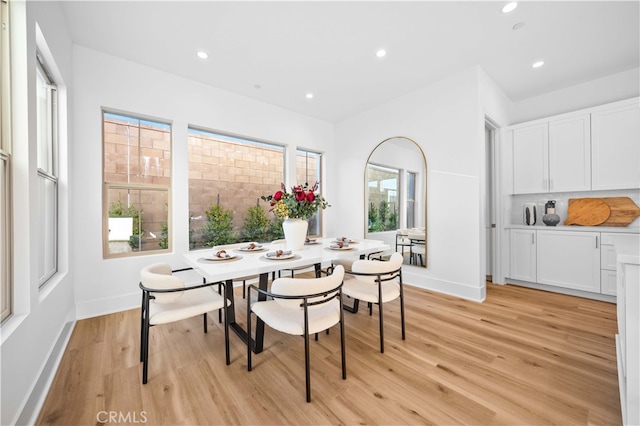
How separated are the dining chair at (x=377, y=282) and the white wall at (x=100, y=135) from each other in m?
2.31

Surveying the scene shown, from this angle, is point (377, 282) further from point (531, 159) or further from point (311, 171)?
point (531, 159)

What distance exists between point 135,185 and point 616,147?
5.71 metres

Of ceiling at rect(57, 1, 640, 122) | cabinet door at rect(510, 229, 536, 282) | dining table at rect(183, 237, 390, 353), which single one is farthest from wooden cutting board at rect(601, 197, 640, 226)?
dining table at rect(183, 237, 390, 353)

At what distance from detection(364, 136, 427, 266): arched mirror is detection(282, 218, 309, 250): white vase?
76.8 inches

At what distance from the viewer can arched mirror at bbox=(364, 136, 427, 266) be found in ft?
12.0

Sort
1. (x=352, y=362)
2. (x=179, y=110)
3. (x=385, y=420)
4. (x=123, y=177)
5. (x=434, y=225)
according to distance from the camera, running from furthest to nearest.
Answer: (x=434, y=225), (x=179, y=110), (x=123, y=177), (x=352, y=362), (x=385, y=420)

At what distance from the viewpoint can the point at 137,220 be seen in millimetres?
3002

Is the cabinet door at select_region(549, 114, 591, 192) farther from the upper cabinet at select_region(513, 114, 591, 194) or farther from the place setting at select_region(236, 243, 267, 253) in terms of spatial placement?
the place setting at select_region(236, 243, 267, 253)

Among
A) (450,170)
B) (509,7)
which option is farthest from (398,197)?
(509,7)

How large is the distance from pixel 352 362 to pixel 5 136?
2.50m

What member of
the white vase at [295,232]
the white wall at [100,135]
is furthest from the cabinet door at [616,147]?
the white wall at [100,135]

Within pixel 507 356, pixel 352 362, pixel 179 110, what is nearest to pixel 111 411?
pixel 352 362

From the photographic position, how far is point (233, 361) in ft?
6.16

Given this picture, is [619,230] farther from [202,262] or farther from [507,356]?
[202,262]
